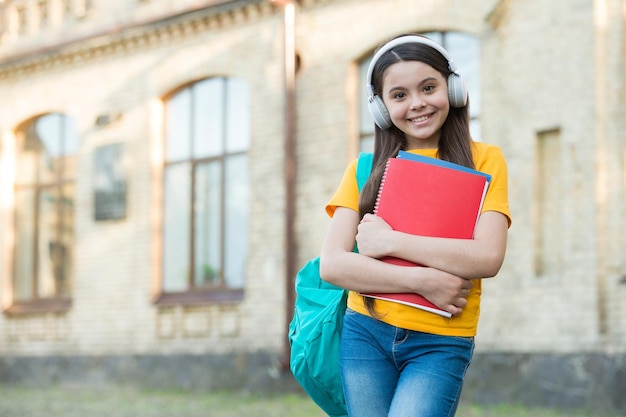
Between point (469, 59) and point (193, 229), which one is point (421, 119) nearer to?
point (469, 59)

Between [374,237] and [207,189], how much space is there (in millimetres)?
12042

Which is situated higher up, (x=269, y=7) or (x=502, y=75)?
(x=269, y=7)

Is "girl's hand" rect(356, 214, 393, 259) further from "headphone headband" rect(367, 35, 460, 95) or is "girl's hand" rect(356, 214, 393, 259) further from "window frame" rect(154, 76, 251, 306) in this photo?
"window frame" rect(154, 76, 251, 306)

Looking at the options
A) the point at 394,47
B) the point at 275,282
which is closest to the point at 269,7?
the point at 275,282

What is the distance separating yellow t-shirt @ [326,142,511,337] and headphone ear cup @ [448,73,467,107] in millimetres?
154

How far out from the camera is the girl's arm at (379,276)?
294 centimetres

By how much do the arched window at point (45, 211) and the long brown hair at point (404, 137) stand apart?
A: 45.9 ft

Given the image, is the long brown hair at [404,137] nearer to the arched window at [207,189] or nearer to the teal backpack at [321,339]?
the teal backpack at [321,339]

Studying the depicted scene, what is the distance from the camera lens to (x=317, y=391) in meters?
3.22

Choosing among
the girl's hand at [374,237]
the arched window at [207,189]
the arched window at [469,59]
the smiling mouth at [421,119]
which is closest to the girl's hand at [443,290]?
the girl's hand at [374,237]

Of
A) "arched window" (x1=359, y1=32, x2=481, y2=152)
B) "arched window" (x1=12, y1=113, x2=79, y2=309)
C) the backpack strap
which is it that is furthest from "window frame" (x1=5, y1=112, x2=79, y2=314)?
the backpack strap

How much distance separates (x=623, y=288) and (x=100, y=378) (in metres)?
8.48

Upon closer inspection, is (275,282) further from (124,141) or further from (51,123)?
(51,123)

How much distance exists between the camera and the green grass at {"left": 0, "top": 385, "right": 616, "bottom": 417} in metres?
10.7
